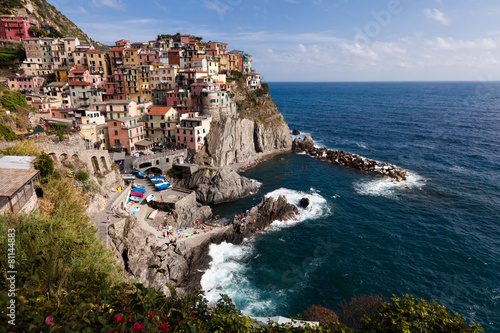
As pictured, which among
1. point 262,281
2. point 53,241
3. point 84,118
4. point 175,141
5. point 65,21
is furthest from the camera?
point 65,21

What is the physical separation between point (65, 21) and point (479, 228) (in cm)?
17201

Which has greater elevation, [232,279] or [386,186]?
[386,186]

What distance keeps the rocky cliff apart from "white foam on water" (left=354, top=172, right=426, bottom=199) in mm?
22289

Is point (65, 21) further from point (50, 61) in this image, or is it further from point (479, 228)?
point (479, 228)

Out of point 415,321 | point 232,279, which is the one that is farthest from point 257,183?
point 415,321

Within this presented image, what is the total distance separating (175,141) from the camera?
229ft

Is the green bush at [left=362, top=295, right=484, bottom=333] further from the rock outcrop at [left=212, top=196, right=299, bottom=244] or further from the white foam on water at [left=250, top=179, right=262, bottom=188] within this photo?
the white foam on water at [left=250, top=179, right=262, bottom=188]

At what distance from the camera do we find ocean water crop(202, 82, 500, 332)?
32.4 m

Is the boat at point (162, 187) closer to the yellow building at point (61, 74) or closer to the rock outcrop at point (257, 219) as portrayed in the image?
the rock outcrop at point (257, 219)

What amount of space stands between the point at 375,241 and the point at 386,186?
23.6 meters

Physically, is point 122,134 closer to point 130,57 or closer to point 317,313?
point 130,57

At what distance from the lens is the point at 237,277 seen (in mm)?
35719

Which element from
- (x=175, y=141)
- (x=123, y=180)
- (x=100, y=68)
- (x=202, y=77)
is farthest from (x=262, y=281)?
(x=100, y=68)

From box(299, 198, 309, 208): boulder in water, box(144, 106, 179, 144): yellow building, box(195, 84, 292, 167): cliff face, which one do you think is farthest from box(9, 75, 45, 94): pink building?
box(299, 198, 309, 208): boulder in water
